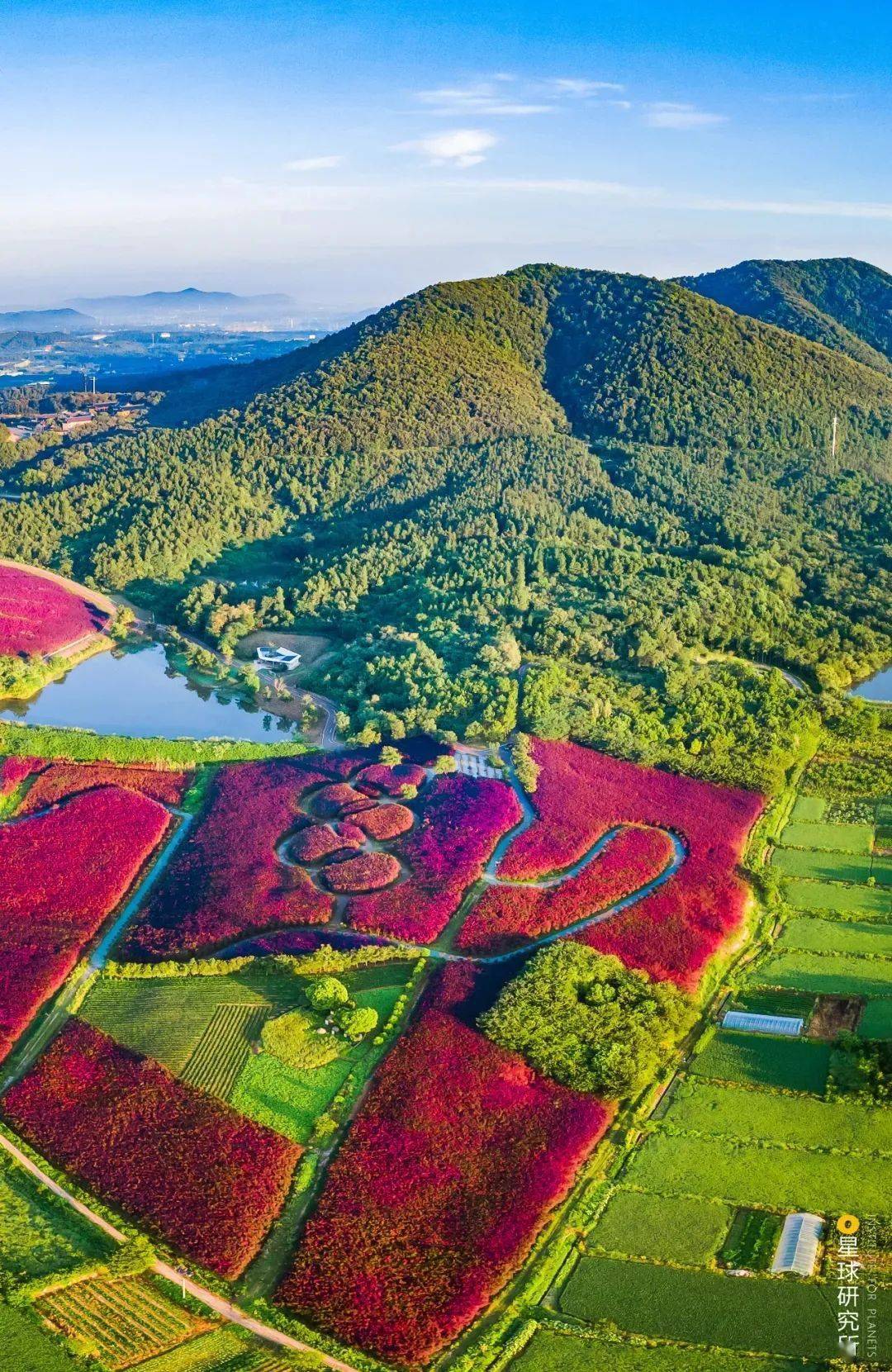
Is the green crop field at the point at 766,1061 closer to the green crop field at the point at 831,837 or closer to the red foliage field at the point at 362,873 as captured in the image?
the green crop field at the point at 831,837

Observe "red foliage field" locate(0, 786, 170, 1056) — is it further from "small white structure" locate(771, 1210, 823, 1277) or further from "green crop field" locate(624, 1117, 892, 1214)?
"small white structure" locate(771, 1210, 823, 1277)

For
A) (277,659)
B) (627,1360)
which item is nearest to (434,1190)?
(627,1360)

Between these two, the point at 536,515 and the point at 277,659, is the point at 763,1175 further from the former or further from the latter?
the point at 536,515

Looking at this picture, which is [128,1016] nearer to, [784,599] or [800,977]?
[800,977]

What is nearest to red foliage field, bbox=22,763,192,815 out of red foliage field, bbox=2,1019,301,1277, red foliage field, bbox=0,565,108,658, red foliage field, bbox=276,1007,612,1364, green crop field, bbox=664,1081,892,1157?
red foliage field, bbox=2,1019,301,1277

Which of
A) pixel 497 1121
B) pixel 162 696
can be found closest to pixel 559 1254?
pixel 497 1121

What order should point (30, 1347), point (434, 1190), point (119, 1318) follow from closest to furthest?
point (30, 1347)
point (119, 1318)
point (434, 1190)
